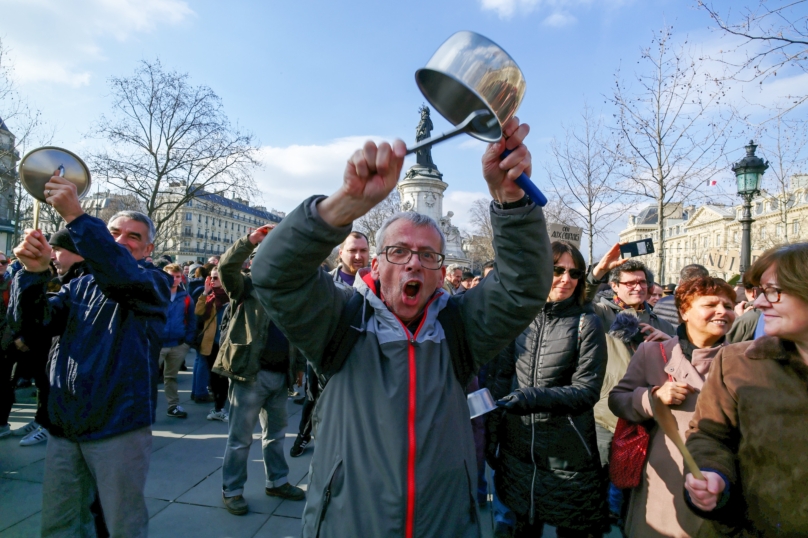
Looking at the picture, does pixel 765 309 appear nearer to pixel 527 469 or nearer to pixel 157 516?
pixel 527 469

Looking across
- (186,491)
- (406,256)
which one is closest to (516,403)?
(406,256)

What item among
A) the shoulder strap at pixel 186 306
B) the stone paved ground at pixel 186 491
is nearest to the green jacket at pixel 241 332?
the stone paved ground at pixel 186 491

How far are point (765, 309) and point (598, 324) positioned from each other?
1082 millimetres

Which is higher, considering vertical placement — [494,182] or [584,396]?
[494,182]

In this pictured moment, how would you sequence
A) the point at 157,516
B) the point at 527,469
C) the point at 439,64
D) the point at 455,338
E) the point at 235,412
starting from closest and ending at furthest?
1. the point at 439,64
2. the point at 455,338
3. the point at 527,469
4. the point at 157,516
5. the point at 235,412

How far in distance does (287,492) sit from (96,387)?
203cm

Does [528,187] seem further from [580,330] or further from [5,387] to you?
[5,387]

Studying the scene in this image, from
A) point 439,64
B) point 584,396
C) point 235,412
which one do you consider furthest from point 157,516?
point 439,64

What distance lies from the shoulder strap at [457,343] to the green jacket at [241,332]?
90.7 inches

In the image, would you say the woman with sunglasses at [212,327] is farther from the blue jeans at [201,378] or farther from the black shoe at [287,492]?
the black shoe at [287,492]

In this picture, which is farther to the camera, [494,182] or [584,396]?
[584,396]

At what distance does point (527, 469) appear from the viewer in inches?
104

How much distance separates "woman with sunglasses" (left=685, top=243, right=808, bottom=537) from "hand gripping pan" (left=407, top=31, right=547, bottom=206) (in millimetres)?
1161

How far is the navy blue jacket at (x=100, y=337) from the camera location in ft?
7.53
